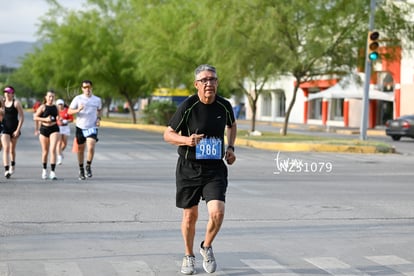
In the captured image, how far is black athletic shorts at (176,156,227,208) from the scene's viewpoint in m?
7.10

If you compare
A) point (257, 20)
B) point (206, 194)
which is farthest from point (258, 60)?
point (206, 194)

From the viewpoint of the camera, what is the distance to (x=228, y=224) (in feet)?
32.7

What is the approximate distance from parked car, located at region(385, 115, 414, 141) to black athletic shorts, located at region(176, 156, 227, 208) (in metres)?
32.0

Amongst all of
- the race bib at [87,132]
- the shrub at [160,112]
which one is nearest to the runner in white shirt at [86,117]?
the race bib at [87,132]

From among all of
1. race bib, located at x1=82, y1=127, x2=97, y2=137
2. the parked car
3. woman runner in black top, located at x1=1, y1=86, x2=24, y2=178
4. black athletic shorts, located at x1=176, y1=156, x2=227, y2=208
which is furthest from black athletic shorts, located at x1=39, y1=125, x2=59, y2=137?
the parked car

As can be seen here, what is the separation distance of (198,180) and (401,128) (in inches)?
1274

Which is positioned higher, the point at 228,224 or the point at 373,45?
the point at 373,45

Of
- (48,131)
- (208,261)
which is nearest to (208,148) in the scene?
(208,261)

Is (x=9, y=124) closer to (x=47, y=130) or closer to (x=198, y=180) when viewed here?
(x=47, y=130)

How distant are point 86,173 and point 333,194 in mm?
4900

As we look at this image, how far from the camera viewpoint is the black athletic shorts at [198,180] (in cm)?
710

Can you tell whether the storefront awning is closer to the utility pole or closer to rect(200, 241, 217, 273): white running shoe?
the utility pole

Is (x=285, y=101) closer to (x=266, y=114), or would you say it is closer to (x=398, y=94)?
(x=266, y=114)

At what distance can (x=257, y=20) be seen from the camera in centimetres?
3134
